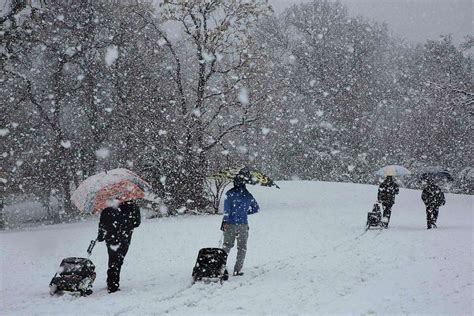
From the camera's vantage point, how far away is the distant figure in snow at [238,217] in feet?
33.3

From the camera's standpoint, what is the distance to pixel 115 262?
921 cm

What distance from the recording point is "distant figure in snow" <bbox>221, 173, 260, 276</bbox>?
1014cm

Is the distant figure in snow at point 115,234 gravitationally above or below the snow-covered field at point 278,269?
above

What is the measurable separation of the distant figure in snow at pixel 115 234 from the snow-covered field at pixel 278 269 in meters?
0.35

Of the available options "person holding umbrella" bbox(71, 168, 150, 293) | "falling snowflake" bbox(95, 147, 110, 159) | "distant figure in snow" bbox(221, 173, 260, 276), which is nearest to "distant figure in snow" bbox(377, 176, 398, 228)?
"distant figure in snow" bbox(221, 173, 260, 276)

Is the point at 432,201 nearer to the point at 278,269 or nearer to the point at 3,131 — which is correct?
the point at 278,269

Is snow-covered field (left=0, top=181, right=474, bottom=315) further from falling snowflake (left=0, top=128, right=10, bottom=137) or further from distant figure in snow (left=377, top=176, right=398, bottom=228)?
falling snowflake (left=0, top=128, right=10, bottom=137)

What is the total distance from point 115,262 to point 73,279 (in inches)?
33.5

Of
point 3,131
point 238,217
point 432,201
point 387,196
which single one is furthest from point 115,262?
point 3,131

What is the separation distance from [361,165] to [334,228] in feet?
76.4

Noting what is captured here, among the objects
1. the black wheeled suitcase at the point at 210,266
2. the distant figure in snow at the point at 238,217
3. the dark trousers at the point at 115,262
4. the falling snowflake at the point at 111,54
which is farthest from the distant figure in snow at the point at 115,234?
the falling snowflake at the point at 111,54

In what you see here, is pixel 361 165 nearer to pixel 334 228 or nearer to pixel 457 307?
pixel 334 228

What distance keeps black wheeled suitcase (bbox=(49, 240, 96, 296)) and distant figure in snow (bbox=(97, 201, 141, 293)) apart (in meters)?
0.43

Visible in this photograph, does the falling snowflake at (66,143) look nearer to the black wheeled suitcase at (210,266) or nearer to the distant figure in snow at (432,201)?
the distant figure in snow at (432,201)
